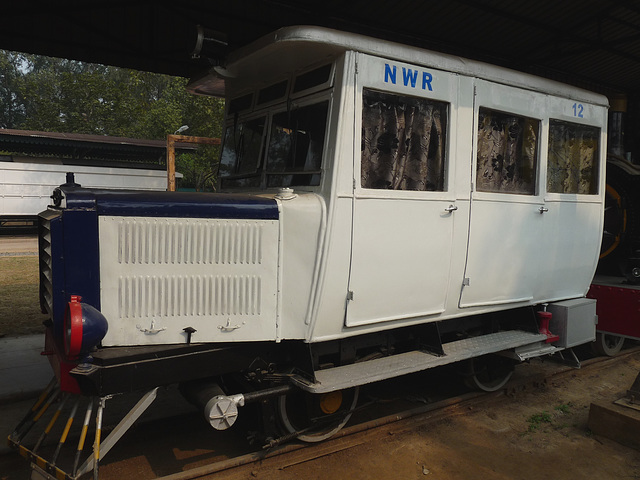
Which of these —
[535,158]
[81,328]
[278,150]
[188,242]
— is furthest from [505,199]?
[81,328]

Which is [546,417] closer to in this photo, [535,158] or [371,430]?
[371,430]

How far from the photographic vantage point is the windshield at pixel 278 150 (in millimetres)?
3697

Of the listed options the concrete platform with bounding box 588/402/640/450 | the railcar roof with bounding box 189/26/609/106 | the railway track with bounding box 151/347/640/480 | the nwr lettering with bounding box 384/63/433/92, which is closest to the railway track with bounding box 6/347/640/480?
the railway track with bounding box 151/347/640/480

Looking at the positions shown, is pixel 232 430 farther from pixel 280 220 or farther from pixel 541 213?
pixel 541 213

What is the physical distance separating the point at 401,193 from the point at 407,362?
132cm

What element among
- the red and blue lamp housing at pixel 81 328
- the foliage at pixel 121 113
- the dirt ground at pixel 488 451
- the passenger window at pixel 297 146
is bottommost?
the dirt ground at pixel 488 451

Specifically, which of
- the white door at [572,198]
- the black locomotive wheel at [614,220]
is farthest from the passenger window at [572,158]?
the black locomotive wheel at [614,220]

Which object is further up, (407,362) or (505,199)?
(505,199)

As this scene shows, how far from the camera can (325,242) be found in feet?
11.4

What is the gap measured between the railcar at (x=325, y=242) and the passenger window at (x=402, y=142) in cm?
1

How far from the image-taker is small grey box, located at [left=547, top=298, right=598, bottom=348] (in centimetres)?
508

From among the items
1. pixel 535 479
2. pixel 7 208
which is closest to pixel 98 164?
pixel 7 208

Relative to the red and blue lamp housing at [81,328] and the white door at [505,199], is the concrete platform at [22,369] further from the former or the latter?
the white door at [505,199]

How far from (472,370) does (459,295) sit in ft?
3.25
